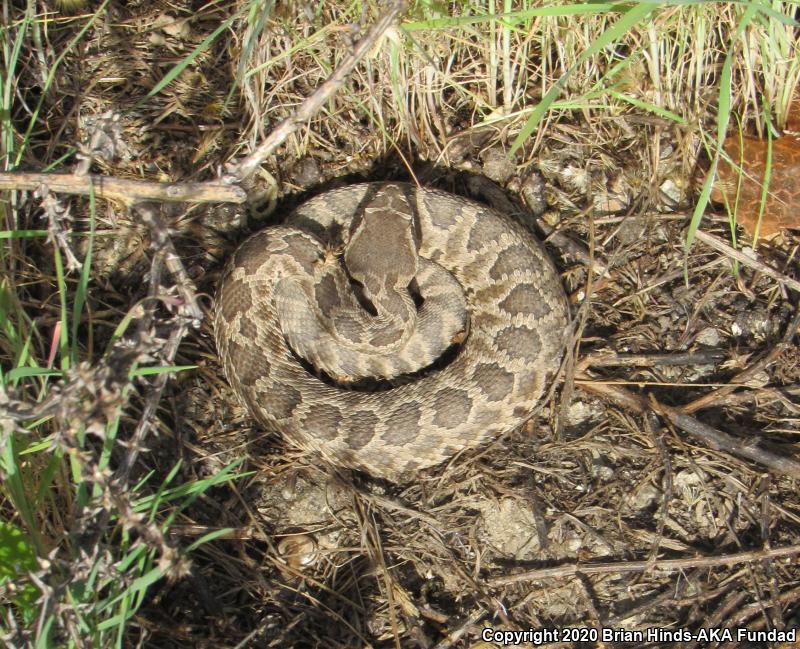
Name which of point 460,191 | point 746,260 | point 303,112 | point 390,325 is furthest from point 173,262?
point 746,260

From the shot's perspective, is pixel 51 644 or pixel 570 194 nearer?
pixel 51 644

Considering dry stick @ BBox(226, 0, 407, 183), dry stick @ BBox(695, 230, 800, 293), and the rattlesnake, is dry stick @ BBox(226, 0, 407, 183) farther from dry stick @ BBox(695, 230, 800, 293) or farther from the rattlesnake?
dry stick @ BBox(695, 230, 800, 293)

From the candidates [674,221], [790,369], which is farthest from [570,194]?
[790,369]

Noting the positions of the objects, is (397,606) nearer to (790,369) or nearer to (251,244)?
(251,244)

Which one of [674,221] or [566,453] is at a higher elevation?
[674,221]

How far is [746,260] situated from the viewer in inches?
199

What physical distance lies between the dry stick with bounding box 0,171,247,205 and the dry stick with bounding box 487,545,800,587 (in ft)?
8.52

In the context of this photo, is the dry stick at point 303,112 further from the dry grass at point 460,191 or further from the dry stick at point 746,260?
the dry stick at point 746,260

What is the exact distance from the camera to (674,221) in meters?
5.36

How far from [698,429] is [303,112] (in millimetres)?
3010

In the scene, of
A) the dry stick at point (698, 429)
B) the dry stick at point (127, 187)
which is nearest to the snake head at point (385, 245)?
the dry stick at point (698, 429)

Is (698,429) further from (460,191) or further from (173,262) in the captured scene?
(173,262)

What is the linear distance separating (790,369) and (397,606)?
2.91m

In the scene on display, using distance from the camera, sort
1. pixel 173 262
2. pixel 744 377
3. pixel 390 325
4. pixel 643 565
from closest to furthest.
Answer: pixel 173 262, pixel 643 565, pixel 744 377, pixel 390 325
